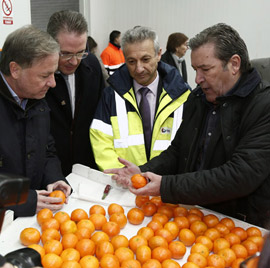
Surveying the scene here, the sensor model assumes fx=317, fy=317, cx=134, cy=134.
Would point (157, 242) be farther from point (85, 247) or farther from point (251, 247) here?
point (251, 247)

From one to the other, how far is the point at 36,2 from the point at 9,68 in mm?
5889

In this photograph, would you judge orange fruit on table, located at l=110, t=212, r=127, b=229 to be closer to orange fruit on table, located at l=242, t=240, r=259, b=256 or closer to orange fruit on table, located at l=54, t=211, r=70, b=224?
orange fruit on table, located at l=54, t=211, r=70, b=224

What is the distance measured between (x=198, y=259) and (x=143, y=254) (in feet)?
0.80

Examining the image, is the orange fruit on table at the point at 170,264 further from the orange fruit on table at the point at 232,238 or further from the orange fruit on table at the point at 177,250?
the orange fruit on table at the point at 232,238

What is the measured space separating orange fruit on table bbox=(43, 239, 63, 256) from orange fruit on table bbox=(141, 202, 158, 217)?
1.75 ft

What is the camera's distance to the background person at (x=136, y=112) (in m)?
2.50

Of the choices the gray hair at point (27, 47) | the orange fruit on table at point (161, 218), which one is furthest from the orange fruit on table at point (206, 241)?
the gray hair at point (27, 47)

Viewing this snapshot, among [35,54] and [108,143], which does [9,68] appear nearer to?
[35,54]

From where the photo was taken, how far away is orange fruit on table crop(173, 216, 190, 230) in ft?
5.50

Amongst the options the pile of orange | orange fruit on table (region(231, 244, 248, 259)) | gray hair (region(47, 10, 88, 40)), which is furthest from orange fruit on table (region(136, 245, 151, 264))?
gray hair (region(47, 10, 88, 40))

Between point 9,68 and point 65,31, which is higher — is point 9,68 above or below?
below

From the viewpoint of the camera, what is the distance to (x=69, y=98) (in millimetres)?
2680

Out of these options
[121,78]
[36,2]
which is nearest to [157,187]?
[121,78]

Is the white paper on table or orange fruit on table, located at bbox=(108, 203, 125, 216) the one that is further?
the white paper on table
